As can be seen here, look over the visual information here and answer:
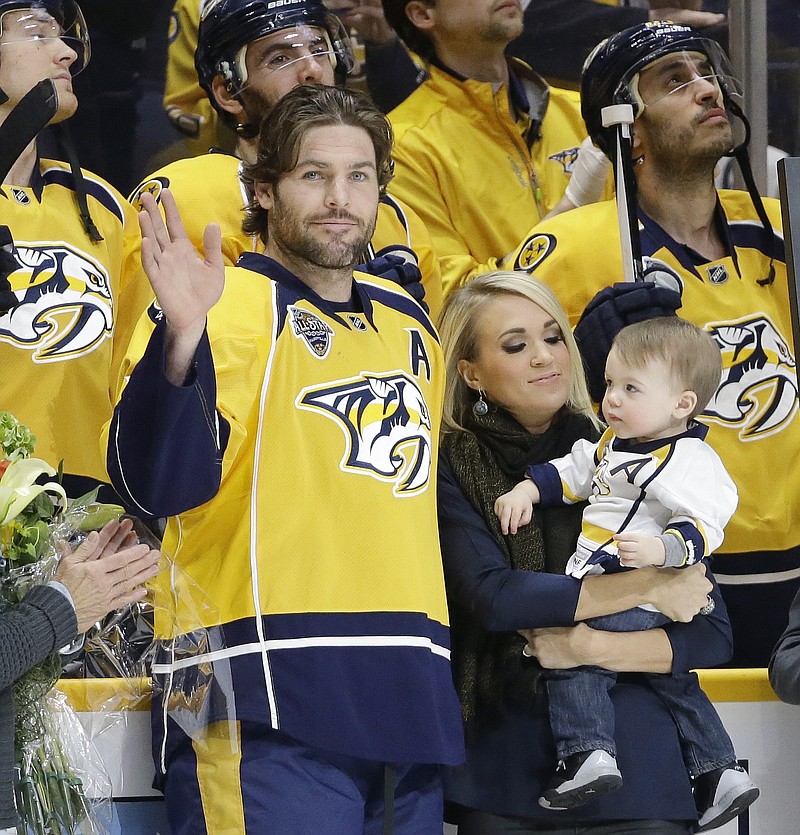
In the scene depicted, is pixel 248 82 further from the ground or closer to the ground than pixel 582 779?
further from the ground

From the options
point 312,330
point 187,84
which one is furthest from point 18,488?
point 187,84

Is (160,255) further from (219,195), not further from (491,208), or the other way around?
(491,208)

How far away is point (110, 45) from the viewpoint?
2998mm

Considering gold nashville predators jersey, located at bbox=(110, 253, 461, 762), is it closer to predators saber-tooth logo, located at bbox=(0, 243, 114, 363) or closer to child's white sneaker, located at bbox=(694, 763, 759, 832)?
child's white sneaker, located at bbox=(694, 763, 759, 832)

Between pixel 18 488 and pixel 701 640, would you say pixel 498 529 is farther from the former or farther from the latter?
pixel 18 488

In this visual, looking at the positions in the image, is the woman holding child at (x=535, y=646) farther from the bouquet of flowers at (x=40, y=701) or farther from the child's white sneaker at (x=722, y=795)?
the bouquet of flowers at (x=40, y=701)

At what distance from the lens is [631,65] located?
2930 millimetres

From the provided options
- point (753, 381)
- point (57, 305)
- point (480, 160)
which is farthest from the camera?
point (480, 160)

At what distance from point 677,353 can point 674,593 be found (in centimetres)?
37

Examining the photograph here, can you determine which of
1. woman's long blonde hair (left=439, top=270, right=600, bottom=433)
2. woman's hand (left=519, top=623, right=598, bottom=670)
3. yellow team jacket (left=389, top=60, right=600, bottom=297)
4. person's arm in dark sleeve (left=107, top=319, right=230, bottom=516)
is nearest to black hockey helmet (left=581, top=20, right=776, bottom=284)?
yellow team jacket (left=389, top=60, right=600, bottom=297)

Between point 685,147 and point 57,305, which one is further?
point 685,147

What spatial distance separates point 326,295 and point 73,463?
0.74 meters

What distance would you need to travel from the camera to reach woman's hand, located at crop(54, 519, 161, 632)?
162 cm

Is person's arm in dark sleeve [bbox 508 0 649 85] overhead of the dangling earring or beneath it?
overhead
